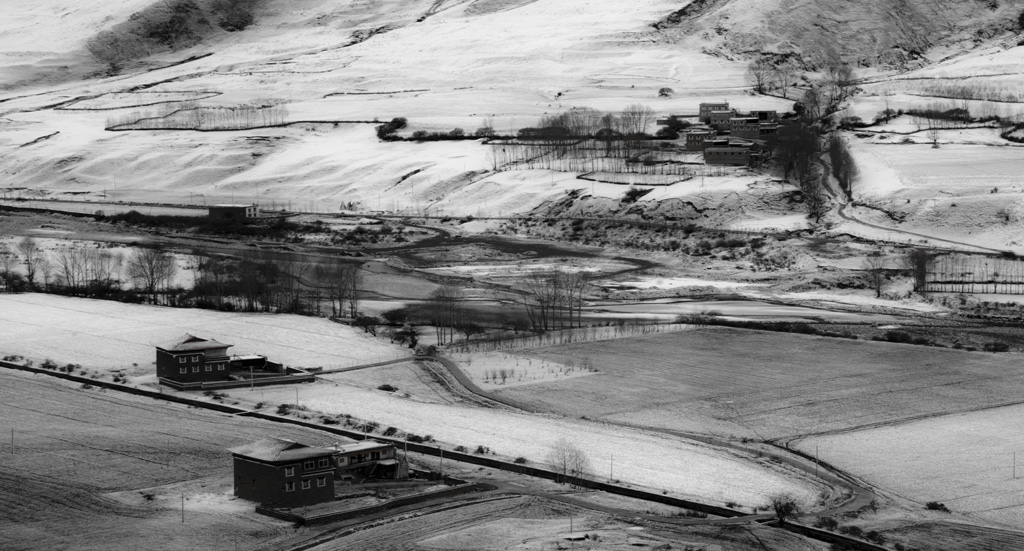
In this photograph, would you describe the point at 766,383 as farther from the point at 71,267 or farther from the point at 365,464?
the point at 71,267

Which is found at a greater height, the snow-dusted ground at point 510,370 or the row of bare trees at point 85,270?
the row of bare trees at point 85,270

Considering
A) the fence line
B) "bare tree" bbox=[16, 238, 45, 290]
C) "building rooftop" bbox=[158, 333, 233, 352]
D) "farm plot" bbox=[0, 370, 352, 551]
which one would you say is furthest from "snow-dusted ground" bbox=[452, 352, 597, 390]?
"bare tree" bbox=[16, 238, 45, 290]

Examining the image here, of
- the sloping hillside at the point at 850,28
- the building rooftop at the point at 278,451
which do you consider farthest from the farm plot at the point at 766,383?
the sloping hillside at the point at 850,28

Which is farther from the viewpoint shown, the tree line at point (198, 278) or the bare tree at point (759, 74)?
the bare tree at point (759, 74)

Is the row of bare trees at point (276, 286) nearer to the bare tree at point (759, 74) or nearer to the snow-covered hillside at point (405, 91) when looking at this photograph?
the snow-covered hillside at point (405, 91)

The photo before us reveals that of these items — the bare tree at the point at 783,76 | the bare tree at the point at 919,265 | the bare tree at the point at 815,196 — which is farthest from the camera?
the bare tree at the point at 783,76

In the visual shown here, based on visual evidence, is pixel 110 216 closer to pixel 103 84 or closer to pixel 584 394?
pixel 584 394

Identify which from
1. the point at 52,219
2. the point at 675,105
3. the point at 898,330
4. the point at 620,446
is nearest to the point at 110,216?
the point at 52,219
